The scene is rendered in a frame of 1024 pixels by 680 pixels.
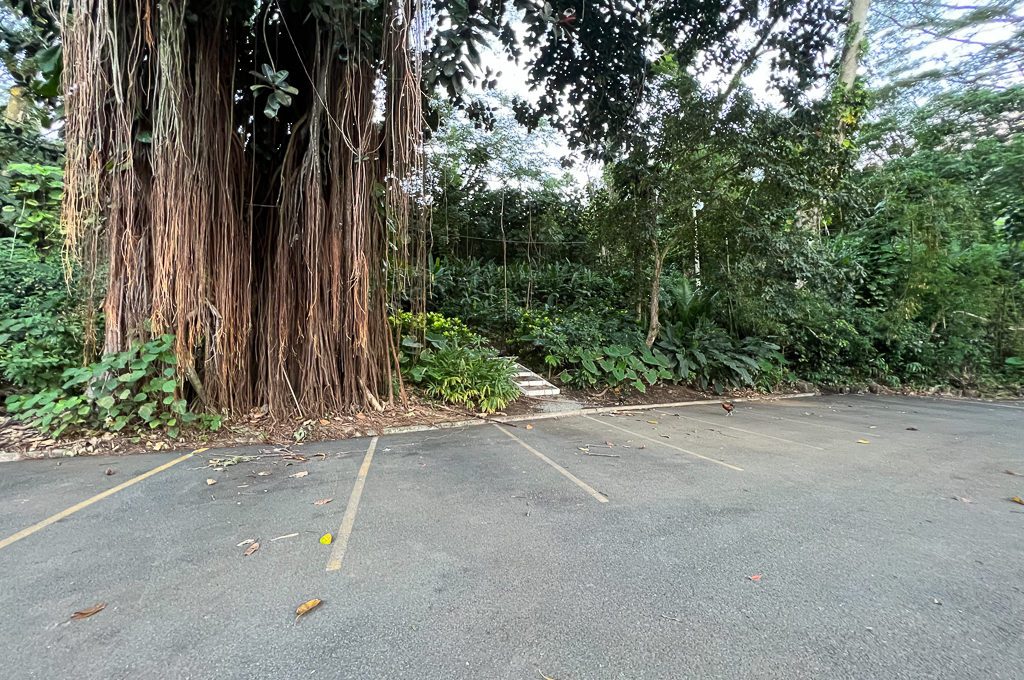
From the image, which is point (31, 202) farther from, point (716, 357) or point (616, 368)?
point (716, 357)

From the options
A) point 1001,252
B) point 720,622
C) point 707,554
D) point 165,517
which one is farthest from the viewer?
point 1001,252

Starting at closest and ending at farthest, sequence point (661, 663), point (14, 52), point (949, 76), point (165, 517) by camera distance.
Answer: point (661, 663) < point (165, 517) < point (14, 52) < point (949, 76)

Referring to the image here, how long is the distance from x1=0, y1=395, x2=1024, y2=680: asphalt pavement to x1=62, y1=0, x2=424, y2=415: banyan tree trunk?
1.32 meters

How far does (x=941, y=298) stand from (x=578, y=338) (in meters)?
8.38

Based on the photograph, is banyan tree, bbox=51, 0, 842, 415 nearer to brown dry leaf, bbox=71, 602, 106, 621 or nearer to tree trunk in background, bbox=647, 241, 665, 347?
brown dry leaf, bbox=71, 602, 106, 621

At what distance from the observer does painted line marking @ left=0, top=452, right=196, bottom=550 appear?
248 centimetres

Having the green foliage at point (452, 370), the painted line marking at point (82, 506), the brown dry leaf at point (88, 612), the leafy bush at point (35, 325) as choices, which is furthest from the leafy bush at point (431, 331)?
the brown dry leaf at point (88, 612)

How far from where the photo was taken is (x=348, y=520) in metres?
2.72

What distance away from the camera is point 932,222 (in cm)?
955

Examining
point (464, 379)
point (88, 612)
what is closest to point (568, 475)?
point (88, 612)

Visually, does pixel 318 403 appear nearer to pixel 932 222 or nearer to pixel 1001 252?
pixel 932 222

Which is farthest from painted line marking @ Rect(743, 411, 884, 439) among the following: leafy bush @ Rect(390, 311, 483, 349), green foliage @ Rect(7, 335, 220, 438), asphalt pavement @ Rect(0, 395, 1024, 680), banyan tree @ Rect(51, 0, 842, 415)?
green foliage @ Rect(7, 335, 220, 438)

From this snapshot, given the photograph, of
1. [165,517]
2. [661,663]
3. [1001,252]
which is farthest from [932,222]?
[165,517]

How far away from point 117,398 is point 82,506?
6.02 feet
